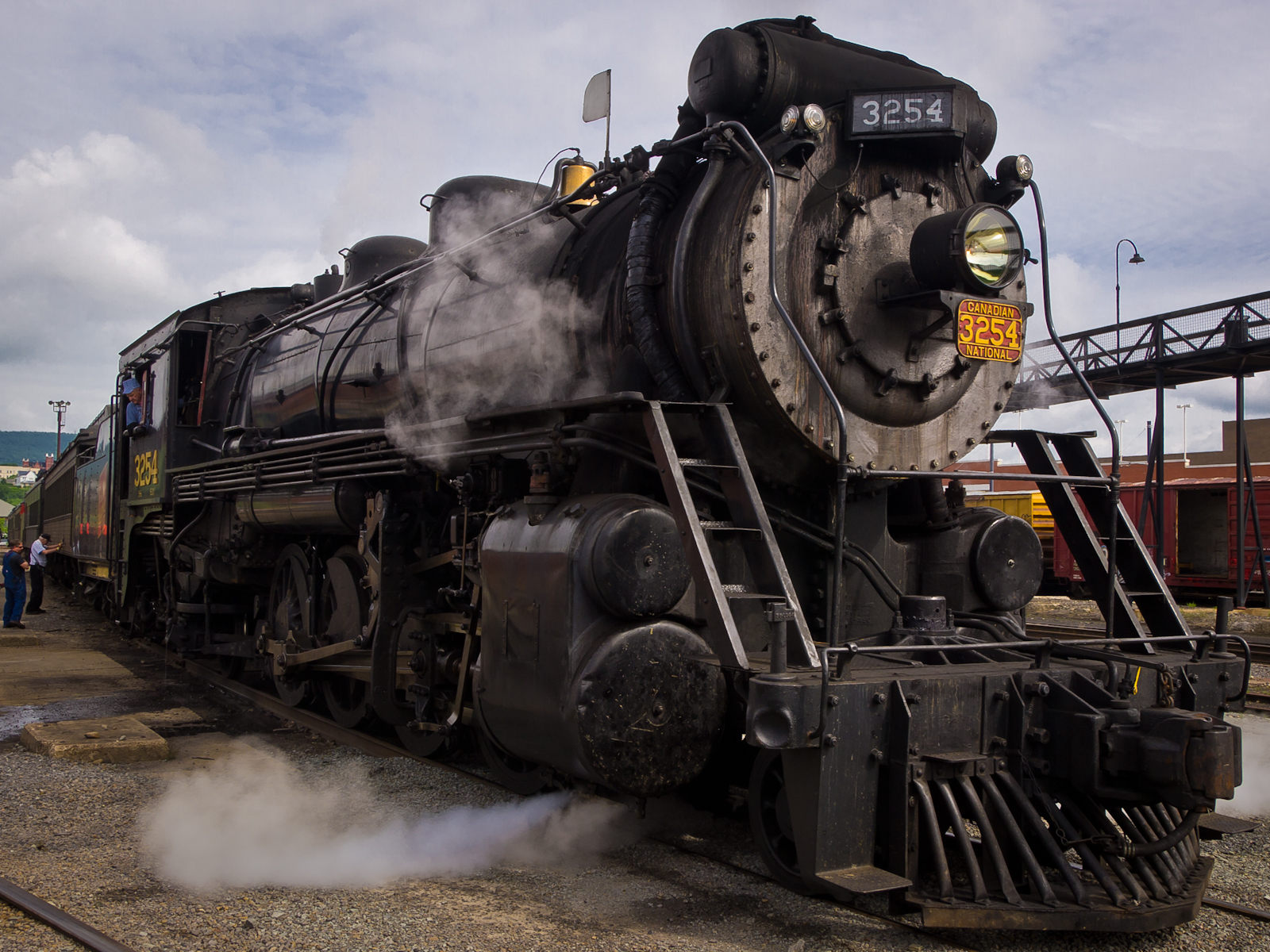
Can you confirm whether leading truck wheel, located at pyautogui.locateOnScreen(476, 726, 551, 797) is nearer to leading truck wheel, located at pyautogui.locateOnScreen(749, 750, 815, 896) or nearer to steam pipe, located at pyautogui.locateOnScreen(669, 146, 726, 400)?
leading truck wheel, located at pyautogui.locateOnScreen(749, 750, 815, 896)

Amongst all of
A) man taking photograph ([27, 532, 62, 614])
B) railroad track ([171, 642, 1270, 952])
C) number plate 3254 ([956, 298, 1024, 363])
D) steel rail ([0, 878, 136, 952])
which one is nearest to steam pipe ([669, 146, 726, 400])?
number plate 3254 ([956, 298, 1024, 363])

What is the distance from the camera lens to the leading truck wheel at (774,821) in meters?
3.08

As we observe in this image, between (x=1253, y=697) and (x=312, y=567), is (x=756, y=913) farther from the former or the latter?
→ (x=1253, y=697)

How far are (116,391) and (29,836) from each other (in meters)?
7.00

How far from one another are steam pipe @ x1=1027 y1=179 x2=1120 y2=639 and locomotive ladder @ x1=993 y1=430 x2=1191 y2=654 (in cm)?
11

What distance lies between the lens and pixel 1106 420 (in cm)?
360

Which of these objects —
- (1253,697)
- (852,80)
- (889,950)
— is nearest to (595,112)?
(852,80)

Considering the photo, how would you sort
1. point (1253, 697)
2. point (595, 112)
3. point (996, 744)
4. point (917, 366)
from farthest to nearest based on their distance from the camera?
point (1253, 697), point (595, 112), point (917, 366), point (996, 744)

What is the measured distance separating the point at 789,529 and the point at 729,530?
1.87 feet

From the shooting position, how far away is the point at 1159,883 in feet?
9.62

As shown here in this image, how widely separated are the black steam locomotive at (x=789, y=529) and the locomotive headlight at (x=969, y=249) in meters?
0.02

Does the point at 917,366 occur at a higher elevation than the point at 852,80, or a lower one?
lower

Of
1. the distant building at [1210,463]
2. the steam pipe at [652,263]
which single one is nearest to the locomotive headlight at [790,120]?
the steam pipe at [652,263]

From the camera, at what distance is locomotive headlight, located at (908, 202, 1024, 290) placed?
3.51 metres
